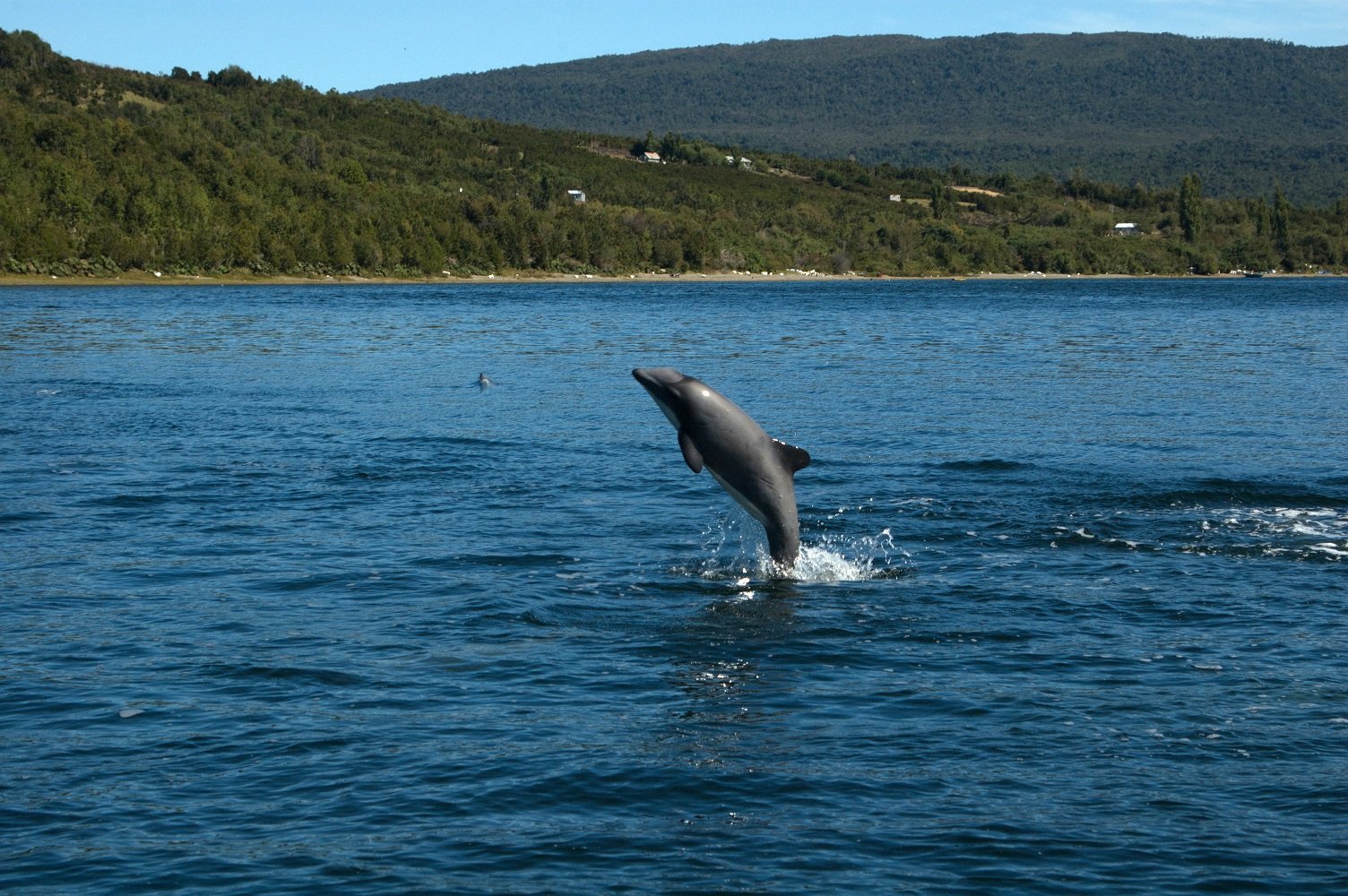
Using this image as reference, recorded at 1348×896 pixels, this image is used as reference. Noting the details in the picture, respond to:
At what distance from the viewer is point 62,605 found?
17.4 metres

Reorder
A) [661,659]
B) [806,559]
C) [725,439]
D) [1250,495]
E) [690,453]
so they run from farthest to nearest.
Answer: [1250,495], [806,559], [725,439], [690,453], [661,659]

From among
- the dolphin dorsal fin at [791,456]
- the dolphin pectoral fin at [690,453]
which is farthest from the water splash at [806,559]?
the dolphin pectoral fin at [690,453]

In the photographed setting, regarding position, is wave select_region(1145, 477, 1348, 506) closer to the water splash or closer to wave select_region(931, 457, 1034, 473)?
wave select_region(931, 457, 1034, 473)

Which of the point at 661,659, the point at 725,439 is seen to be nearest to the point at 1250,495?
the point at 725,439

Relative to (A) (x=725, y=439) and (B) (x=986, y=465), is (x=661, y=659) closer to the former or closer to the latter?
(A) (x=725, y=439)

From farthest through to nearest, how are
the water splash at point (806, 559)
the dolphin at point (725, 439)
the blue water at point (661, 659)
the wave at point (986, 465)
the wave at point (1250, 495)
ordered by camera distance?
the wave at point (986, 465)
the wave at point (1250, 495)
the water splash at point (806, 559)
the dolphin at point (725, 439)
the blue water at point (661, 659)

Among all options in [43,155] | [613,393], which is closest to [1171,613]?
[613,393]

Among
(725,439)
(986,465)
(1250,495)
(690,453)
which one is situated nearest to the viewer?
(690,453)

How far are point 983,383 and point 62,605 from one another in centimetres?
3424

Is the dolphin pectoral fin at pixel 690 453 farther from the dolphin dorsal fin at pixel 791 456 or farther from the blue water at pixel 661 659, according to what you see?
the blue water at pixel 661 659

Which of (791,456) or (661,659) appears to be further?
(791,456)

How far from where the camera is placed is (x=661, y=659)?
15.3 m

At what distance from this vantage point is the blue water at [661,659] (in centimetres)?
1076

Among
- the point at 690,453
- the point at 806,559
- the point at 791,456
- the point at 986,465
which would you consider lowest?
the point at 806,559
